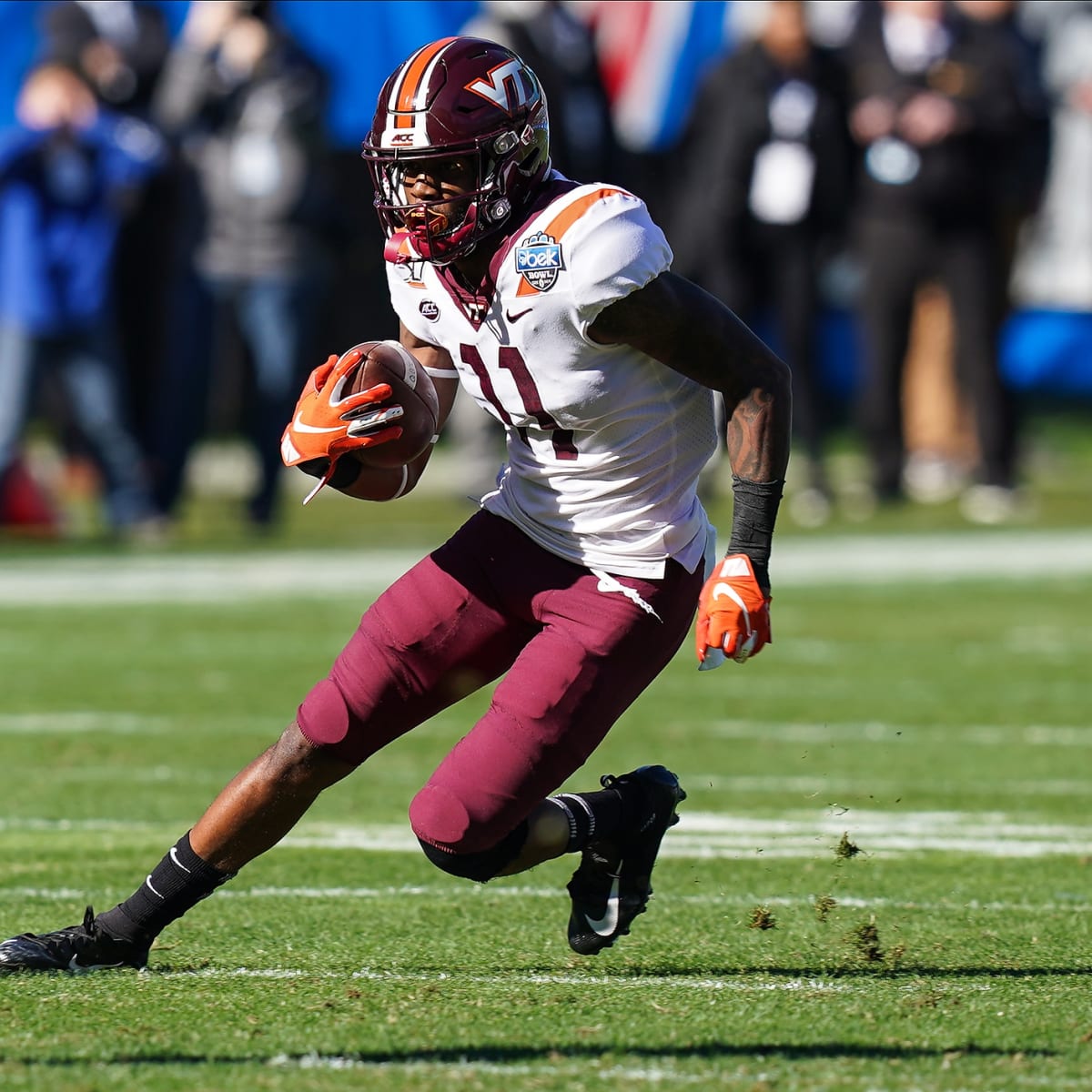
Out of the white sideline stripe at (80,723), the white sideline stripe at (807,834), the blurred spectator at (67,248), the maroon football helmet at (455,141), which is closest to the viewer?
the maroon football helmet at (455,141)

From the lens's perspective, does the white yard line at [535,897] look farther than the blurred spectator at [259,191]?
No

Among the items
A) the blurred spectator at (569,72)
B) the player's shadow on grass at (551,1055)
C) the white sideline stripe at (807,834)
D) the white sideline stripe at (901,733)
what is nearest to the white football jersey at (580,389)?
the player's shadow on grass at (551,1055)

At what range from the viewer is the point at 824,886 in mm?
5562

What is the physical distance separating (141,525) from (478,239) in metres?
8.38

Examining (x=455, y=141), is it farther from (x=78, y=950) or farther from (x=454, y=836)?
(x=78, y=950)

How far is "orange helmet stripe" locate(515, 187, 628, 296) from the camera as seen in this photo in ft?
14.7

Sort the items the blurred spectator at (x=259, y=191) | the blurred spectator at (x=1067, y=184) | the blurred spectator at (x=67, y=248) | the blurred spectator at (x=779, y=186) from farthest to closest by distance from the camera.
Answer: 1. the blurred spectator at (x=1067, y=184)
2. the blurred spectator at (x=779, y=186)
3. the blurred spectator at (x=259, y=191)
4. the blurred spectator at (x=67, y=248)

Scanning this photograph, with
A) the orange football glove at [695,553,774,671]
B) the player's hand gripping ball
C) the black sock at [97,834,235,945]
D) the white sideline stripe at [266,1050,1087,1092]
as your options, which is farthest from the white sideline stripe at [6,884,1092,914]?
the white sideline stripe at [266,1050,1087,1092]

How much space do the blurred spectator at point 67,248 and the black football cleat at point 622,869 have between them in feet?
25.8

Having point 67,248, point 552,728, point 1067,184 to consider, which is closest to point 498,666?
point 552,728

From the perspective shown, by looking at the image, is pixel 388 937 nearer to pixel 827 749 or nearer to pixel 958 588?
pixel 827 749

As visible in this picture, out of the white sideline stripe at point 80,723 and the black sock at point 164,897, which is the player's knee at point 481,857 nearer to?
the black sock at point 164,897

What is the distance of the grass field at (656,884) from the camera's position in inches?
155

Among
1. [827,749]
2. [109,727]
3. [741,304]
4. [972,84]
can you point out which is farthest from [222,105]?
[827,749]
